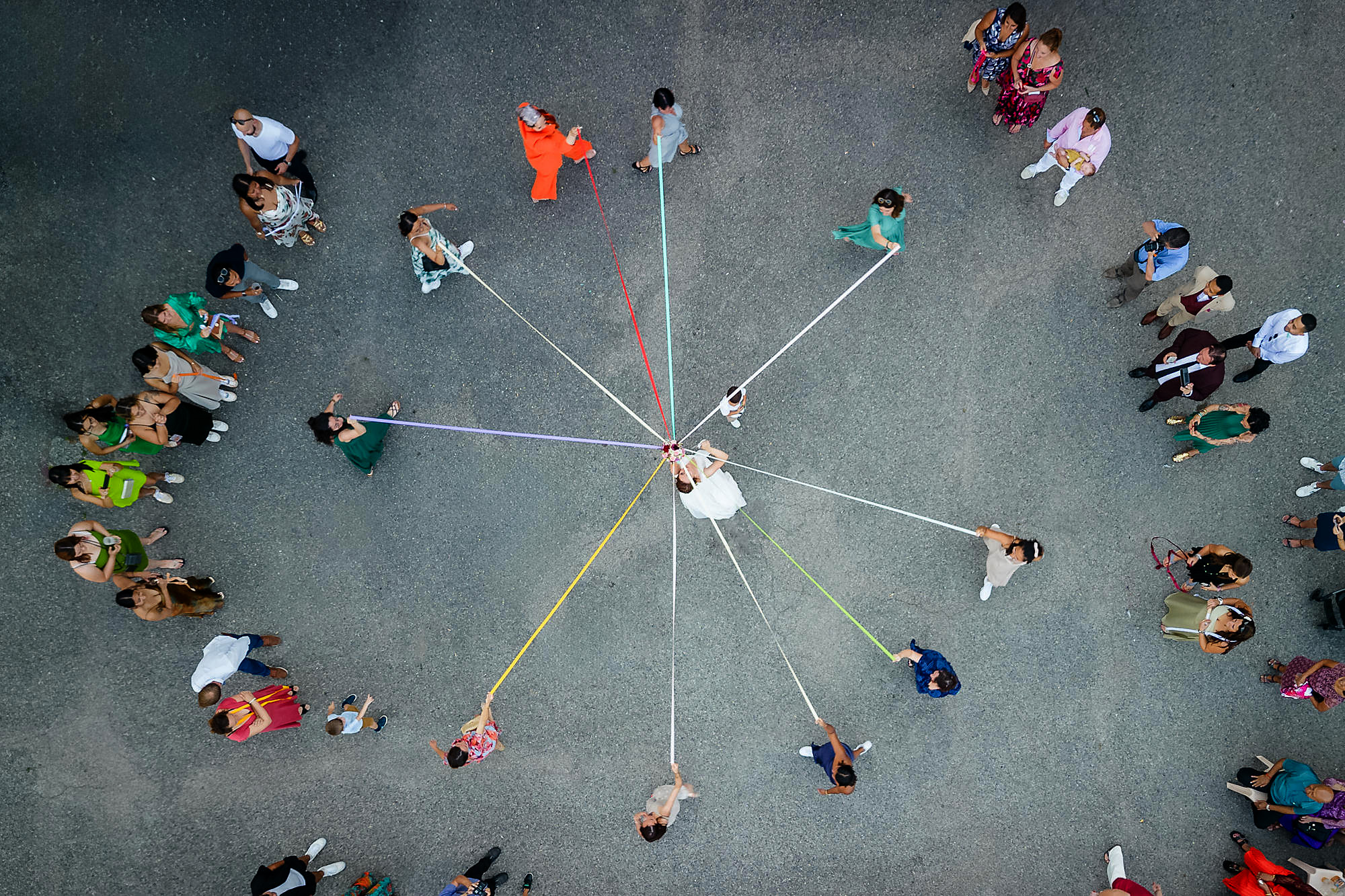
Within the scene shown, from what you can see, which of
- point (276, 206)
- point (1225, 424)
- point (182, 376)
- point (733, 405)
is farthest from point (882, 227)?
point (182, 376)

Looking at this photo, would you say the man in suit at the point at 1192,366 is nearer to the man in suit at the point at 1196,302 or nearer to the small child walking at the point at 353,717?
the man in suit at the point at 1196,302

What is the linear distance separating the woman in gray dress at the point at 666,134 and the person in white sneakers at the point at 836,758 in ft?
17.1

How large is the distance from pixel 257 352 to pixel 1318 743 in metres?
10.5

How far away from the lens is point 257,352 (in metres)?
6.42

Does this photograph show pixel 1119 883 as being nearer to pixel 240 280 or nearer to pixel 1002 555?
pixel 1002 555

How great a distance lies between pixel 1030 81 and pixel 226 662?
835cm

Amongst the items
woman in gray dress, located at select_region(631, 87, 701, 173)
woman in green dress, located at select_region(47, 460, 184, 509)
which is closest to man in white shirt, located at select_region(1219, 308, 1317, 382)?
woman in gray dress, located at select_region(631, 87, 701, 173)

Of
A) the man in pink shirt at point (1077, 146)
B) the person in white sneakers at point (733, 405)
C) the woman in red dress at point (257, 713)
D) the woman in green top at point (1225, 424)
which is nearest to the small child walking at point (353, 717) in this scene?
the woman in red dress at point (257, 713)

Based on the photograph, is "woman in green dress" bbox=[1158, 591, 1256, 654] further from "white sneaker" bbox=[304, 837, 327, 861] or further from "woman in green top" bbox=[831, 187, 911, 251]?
"white sneaker" bbox=[304, 837, 327, 861]

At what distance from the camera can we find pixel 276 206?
18.6ft

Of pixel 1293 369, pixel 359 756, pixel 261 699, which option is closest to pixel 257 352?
pixel 261 699

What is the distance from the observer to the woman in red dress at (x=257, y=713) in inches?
221

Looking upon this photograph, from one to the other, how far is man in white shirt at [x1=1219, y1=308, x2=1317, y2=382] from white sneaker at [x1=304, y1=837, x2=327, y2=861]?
9035 millimetres

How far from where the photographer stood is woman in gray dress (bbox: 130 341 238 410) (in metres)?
5.63
